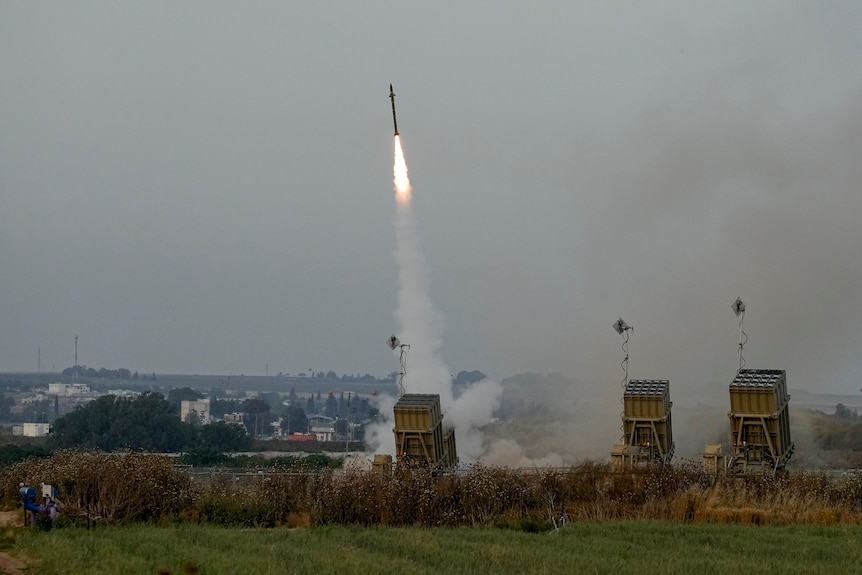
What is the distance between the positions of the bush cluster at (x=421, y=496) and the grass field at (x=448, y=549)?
1455 millimetres

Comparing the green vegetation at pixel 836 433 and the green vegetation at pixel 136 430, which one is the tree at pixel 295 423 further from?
the green vegetation at pixel 836 433

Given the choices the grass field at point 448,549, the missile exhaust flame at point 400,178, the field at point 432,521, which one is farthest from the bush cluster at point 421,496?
the missile exhaust flame at point 400,178

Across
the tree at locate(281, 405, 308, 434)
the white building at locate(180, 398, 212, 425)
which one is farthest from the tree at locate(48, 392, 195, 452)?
the white building at locate(180, 398, 212, 425)

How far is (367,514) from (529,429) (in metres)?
43.1

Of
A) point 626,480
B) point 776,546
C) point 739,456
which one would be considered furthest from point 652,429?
point 776,546

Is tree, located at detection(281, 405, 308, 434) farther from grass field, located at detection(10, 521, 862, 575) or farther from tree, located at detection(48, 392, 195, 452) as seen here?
grass field, located at detection(10, 521, 862, 575)

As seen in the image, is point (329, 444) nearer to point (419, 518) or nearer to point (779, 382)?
point (779, 382)

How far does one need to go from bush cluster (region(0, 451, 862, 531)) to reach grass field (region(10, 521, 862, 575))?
1.46 metres

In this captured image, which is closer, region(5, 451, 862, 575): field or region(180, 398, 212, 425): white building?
region(5, 451, 862, 575): field

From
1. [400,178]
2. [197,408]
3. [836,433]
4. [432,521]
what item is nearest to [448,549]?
[432,521]

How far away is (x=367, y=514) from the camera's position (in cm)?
2688

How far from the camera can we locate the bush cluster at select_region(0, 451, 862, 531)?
26312 millimetres

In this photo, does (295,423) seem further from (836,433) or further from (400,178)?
(400,178)

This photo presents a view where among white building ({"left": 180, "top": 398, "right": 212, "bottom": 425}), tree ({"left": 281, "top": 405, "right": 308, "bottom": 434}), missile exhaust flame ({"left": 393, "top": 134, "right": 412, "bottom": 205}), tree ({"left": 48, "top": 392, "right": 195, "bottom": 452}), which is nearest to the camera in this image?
missile exhaust flame ({"left": 393, "top": 134, "right": 412, "bottom": 205})
